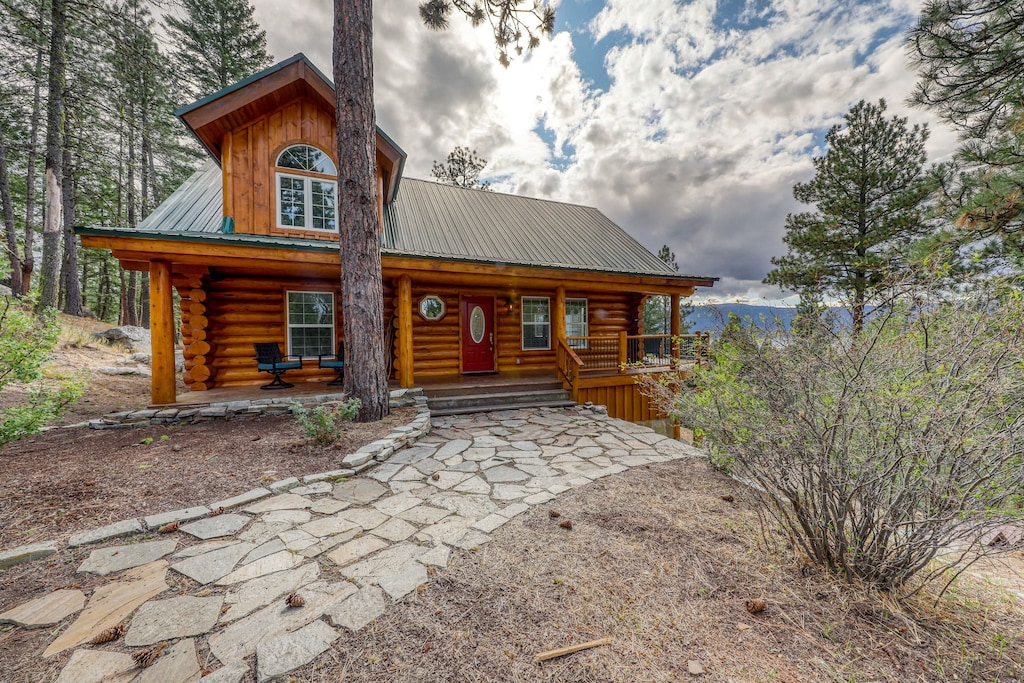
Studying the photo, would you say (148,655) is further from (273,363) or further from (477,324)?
(477,324)

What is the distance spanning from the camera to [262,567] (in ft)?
7.38

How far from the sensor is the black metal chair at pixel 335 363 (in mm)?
7524

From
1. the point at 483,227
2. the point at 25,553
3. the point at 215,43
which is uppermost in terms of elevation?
the point at 215,43

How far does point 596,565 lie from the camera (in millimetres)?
2268

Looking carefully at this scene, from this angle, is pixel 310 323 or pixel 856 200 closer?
→ pixel 310 323

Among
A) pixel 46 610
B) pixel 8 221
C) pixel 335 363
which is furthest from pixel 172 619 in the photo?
pixel 8 221

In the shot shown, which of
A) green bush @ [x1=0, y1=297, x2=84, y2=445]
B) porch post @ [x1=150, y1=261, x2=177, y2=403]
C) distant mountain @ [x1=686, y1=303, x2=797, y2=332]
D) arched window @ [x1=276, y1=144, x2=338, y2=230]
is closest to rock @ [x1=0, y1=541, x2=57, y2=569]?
green bush @ [x1=0, y1=297, x2=84, y2=445]

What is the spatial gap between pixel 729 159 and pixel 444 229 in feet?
36.0

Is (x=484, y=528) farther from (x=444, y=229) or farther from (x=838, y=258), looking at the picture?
(x=838, y=258)

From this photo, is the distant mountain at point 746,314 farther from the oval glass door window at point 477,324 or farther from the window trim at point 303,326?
the window trim at point 303,326

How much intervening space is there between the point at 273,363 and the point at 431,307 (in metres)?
3.41

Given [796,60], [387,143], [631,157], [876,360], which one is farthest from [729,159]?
[876,360]

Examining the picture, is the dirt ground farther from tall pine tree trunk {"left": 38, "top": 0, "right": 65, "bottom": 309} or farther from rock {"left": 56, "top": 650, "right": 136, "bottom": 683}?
tall pine tree trunk {"left": 38, "top": 0, "right": 65, "bottom": 309}

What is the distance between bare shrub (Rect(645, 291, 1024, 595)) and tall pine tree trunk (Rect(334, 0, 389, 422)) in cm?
463
